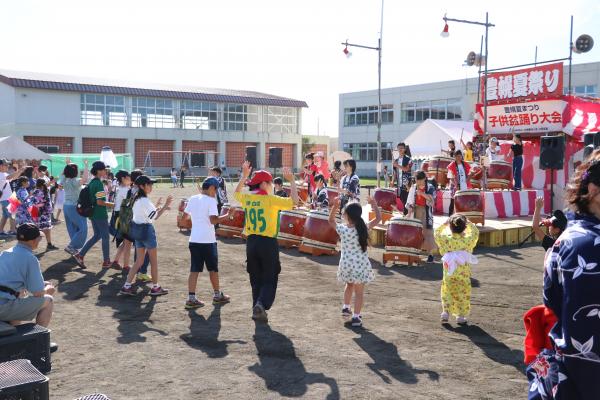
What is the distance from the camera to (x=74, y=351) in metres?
6.23

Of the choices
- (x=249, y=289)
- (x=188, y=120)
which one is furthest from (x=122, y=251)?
(x=188, y=120)

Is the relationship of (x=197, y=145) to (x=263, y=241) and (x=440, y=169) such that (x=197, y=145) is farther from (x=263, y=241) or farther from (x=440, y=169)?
(x=263, y=241)

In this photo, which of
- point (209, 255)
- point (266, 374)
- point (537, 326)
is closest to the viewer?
point (537, 326)

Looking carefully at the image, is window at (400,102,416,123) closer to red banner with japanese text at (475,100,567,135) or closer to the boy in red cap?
red banner with japanese text at (475,100,567,135)

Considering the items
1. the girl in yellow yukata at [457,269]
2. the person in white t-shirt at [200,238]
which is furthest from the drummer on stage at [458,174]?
the person in white t-shirt at [200,238]

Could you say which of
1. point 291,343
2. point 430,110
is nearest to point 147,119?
point 430,110

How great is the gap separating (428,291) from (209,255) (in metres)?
3.66

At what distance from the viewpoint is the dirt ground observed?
17.3 ft

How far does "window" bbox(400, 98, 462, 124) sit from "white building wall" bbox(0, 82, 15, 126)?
32.8 meters

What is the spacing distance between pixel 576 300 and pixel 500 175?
16.4 m

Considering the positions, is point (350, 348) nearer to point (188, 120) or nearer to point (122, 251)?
point (122, 251)

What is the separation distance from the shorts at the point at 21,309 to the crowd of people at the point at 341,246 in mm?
10

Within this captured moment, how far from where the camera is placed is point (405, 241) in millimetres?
11430

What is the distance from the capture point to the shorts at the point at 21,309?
17.8ft
